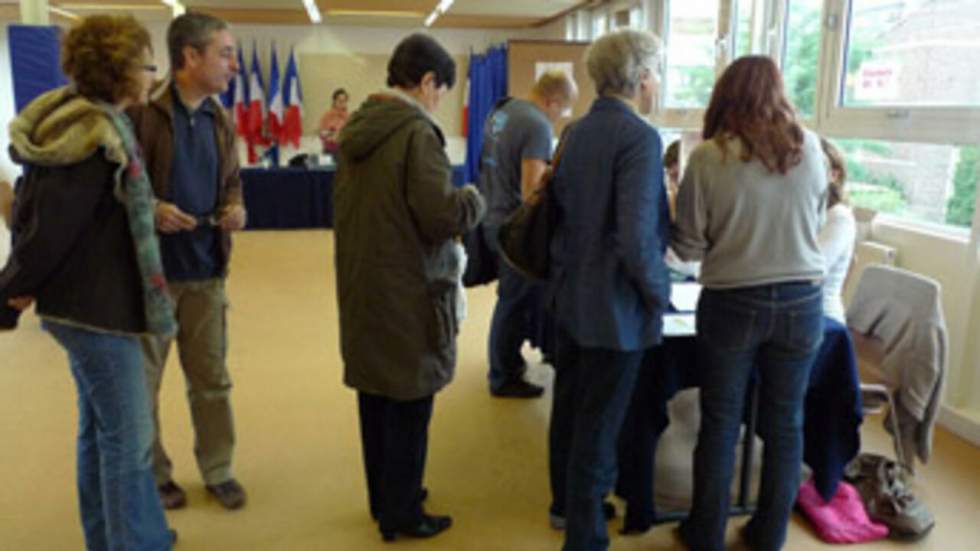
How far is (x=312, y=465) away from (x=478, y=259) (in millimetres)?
1068

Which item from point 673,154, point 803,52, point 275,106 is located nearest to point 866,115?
point 803,52

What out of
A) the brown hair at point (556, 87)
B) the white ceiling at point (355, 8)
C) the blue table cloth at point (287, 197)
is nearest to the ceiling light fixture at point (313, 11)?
the white ceiling at point (355, 8)

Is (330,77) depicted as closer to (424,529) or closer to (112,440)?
(424,529)

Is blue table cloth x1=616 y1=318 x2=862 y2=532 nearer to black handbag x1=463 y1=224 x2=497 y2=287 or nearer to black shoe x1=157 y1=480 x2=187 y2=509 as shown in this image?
black handbag x1=463 y1=224 x2=497 y2=287

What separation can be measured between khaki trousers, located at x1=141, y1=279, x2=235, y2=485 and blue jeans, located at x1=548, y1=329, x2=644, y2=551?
1.09m

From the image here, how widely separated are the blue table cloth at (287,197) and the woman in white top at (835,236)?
587 centimetres

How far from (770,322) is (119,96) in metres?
1.64

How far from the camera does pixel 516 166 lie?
3111 mm

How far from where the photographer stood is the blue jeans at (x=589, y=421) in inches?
73.9

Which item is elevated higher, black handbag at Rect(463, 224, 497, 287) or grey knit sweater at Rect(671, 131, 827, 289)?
grey knit sweater at Rect(671, 131, 827, 289)

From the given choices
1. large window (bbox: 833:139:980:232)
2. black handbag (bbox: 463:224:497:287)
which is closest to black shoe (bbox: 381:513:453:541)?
black handbag (bbox: 463:224:497:287)

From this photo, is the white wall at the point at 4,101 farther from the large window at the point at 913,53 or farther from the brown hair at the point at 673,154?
the large window at the point at 913,53

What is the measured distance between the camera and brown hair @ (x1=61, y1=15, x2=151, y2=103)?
1.61 m

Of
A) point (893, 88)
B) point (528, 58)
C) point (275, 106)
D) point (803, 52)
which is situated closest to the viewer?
point (893, 88)
